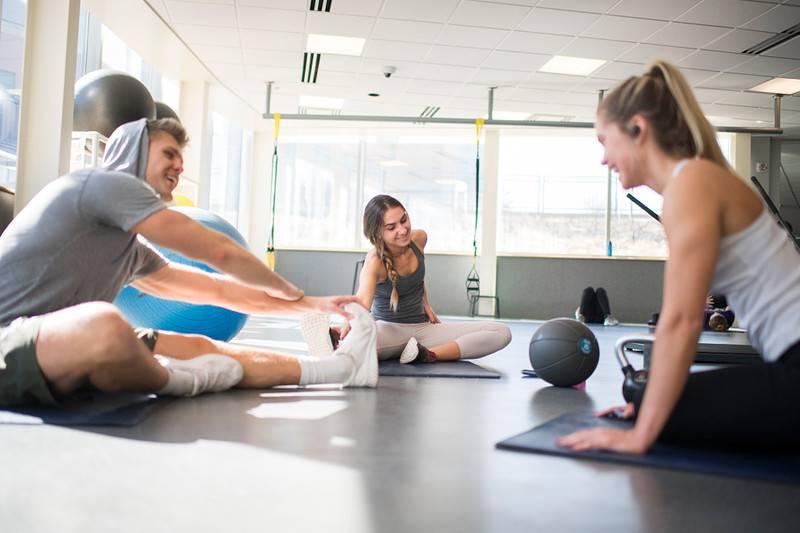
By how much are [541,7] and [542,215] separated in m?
5.11

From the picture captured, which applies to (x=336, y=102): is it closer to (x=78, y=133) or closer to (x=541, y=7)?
(x=541, y=7)

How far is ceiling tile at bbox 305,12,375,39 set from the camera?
6262 millimetres

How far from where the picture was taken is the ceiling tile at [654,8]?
18.7 feet

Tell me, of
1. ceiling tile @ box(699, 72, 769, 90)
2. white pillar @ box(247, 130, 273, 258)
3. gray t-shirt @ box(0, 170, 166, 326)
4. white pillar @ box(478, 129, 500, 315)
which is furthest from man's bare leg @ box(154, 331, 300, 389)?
white pillar @ box(247, 130, 273, 258)

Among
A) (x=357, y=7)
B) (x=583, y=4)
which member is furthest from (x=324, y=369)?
(x=583, y=4)

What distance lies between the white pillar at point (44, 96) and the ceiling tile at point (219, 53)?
9.09 ft

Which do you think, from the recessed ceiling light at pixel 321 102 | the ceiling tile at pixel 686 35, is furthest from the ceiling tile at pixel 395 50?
the ceiling tile at pixel 686 35

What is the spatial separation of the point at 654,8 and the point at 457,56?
6.91 feet

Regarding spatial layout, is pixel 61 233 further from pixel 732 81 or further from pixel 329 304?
pixel 732 81

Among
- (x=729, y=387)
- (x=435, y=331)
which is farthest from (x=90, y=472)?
(x=435, y=331)

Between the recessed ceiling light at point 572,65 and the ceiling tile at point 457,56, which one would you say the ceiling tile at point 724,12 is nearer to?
the recessed ceiling light at point 572,65

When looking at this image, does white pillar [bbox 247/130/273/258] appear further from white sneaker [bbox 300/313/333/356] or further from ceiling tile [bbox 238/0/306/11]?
white sneaker [bbox 300/313/333/356]

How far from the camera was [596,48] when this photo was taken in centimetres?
683

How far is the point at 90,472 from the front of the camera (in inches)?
54.8
